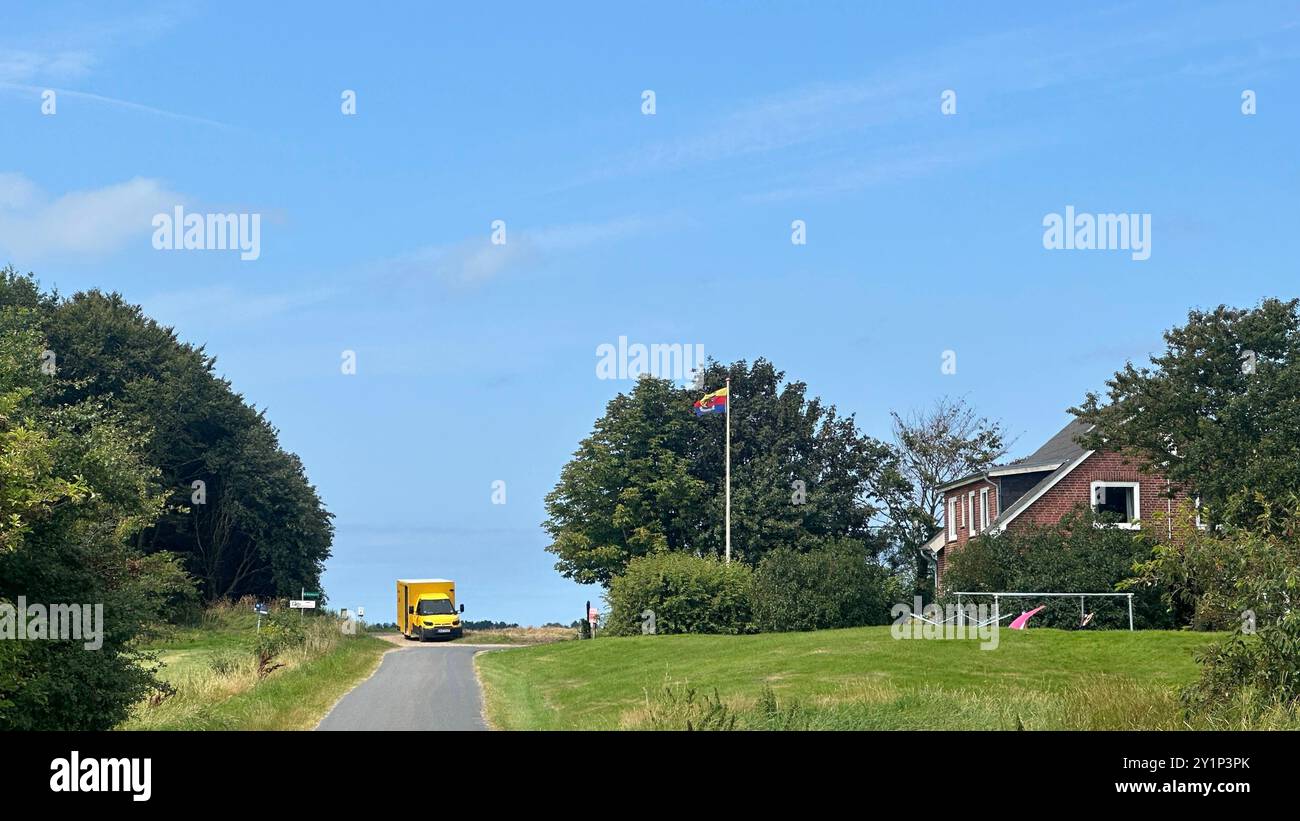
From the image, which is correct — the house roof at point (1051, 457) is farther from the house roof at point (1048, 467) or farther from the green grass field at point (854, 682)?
the green grass field at point (854, 682)

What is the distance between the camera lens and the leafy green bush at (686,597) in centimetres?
4772

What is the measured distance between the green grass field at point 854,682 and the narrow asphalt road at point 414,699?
644 mm

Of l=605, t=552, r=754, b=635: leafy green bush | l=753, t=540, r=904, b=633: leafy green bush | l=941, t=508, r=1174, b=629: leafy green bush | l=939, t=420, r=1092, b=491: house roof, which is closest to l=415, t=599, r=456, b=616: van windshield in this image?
l=605, t=552, r=754, b=635: leafy green bush

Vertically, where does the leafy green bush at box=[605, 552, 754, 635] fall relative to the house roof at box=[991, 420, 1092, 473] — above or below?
below

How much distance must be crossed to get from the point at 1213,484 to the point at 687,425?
33932 millimetres

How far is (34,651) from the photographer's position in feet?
73.3

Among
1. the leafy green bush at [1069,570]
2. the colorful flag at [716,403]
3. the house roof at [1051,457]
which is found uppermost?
the colorful flag at [716,403]

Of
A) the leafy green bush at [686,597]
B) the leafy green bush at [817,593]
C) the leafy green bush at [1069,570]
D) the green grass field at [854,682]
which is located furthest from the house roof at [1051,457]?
the green grass field at [854,682]

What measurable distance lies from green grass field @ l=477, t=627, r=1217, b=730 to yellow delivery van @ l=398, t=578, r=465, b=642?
2044 centimetres

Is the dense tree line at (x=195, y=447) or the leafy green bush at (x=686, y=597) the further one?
the dense tree line at (x=195, y=447)

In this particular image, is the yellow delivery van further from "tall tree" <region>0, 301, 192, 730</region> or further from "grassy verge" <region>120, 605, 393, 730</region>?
"tall tree" <region>0, 301, 192, 730</region>

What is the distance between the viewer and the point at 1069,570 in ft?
134

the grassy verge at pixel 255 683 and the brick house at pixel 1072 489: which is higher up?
the brick house at pixel 1072 489

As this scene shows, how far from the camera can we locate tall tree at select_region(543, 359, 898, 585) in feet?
228
